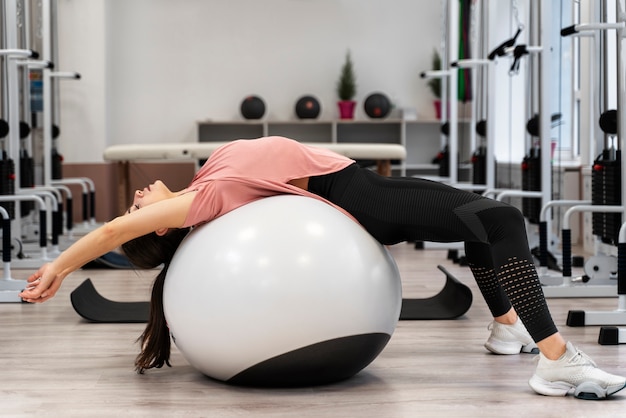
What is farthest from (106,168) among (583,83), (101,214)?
(583,83)

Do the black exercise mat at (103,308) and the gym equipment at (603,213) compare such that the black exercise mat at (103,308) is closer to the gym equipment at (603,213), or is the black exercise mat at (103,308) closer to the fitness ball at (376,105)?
the gym equipment at (603,213)

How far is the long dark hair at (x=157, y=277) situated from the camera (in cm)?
239

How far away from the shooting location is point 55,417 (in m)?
2.04

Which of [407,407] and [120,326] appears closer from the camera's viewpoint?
[407,407]

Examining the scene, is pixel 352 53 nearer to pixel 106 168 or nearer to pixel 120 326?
pixel 106 168

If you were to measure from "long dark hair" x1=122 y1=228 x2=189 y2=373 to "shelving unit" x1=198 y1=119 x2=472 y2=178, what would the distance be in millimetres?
6043

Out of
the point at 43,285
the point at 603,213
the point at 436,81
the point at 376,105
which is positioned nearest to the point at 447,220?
the point at 43,285

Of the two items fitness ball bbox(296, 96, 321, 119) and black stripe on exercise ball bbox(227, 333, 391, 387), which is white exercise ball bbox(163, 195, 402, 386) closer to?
black stripe on exercise ball bbox(227, 333, 391, 387)

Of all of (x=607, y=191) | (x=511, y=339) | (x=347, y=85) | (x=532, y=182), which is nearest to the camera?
(x=511, y=339)

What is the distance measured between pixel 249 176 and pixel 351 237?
311 mm

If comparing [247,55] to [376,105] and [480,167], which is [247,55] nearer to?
[376,105]

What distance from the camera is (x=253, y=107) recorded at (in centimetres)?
813

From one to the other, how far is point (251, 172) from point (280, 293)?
0.36m

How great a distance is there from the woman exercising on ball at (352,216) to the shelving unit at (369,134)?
6.07 metres
